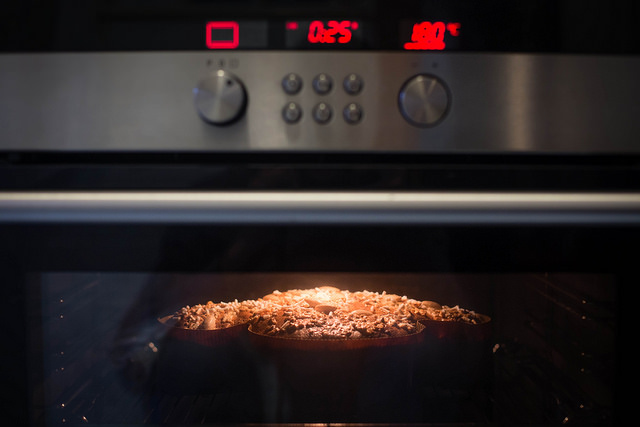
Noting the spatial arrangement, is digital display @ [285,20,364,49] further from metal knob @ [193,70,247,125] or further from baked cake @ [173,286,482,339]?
baked cake @ [173,286,482,339]

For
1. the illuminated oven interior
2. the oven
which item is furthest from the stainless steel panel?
the illuminated oven interior

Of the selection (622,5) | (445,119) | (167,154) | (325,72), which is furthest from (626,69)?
(167,154)

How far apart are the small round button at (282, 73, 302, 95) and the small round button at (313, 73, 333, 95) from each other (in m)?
0.02

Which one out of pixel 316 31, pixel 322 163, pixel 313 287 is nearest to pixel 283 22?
pixel 316 31

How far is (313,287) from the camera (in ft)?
1.62

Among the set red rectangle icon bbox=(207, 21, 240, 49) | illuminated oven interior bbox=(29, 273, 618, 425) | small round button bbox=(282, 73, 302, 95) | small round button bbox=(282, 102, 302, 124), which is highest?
red rectangle icon bbox=(207, 21, 240, 49)

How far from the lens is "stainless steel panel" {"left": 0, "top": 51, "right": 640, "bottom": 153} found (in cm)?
46

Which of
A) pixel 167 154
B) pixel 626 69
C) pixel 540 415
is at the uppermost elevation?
pixel 626 69

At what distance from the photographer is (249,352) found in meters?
0.52

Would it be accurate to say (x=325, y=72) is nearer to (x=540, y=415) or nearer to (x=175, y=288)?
(x=175, y=288)

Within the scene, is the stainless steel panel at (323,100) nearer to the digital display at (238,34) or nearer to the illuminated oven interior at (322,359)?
the digital display at (238,34)

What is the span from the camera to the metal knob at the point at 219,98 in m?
0.45

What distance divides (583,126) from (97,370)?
62cm

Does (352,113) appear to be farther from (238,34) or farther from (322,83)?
(238,34)
